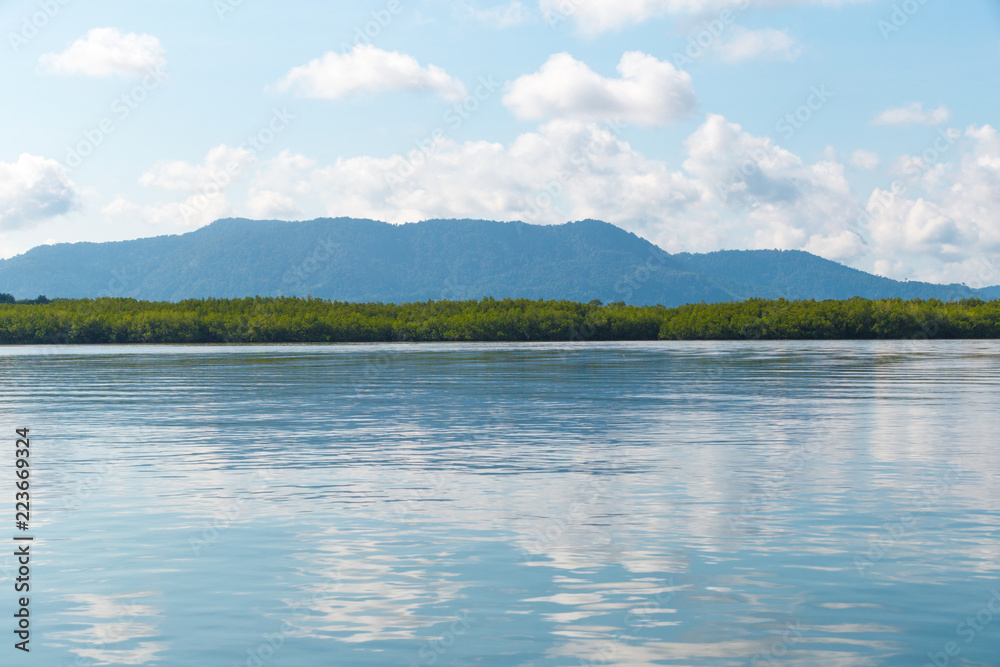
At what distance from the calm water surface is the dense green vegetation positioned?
5580 inches

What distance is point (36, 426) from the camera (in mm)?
30703

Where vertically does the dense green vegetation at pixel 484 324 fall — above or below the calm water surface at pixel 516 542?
above

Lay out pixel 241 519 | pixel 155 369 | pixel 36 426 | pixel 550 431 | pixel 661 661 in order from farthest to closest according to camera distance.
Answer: pixel 155 369 → pixel 36 426 → pixel 550 431 → pixel 241 519 → pixel 661 661

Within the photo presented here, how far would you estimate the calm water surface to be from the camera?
9984 millimetres

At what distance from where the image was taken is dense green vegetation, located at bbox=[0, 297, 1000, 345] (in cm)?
16838

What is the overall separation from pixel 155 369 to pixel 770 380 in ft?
140

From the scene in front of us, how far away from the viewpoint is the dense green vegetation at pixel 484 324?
552 ft

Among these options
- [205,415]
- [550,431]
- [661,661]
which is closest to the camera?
[661,661]

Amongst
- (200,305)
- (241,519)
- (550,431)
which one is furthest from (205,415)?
(200,305)

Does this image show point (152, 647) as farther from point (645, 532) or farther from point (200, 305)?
point (200, 305)

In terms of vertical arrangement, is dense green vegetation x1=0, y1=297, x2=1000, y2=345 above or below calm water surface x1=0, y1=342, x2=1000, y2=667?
above

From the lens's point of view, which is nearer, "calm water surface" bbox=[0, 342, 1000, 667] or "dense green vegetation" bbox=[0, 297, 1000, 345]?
"calm water surface" bbox=[0, 342, 1000, 667]

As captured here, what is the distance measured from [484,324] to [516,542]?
16235cm

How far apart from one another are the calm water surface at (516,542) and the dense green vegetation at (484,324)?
141728mm
